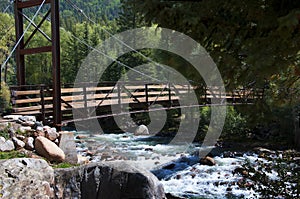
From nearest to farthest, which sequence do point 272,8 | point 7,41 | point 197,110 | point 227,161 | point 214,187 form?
1. point 272,8
2. point 214,187
3. point 227,161
4. point 197,110
5. point 7,41

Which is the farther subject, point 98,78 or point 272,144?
point 98,78

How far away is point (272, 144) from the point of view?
902 cm

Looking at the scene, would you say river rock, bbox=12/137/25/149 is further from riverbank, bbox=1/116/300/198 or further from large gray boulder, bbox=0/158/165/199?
large gray boulder, bbox=0/158/165/199

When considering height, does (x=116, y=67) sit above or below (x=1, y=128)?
above

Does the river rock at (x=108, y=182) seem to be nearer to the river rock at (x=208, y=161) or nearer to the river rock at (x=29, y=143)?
the river rock at (x=29, y=143)

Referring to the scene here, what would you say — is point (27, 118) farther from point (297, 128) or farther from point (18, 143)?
point (297, 128)

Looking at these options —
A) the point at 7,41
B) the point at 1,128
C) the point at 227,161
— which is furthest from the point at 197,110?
the point at 7,41

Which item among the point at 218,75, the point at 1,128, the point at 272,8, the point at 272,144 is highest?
the point at 272,8

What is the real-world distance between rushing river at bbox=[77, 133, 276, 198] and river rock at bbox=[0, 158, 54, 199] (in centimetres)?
239

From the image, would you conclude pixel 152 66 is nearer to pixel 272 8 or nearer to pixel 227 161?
pixel 227 161

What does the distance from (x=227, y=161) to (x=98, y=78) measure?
39.3 feet

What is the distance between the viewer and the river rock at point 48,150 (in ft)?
14.8

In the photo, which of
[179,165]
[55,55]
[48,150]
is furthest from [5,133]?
[179,165]

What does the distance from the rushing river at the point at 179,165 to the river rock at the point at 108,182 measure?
187cm
